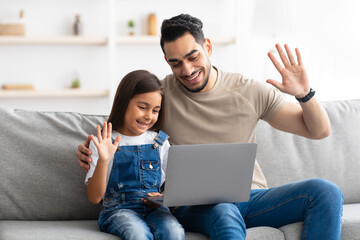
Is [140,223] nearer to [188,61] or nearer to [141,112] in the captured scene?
[141,112]

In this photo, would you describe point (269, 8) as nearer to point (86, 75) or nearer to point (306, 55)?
point (306, 55)

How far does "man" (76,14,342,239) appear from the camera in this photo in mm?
2041

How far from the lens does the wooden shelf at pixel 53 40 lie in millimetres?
4629

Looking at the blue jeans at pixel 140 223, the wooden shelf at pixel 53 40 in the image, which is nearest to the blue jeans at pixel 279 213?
the blue jeans at pixel 140 223

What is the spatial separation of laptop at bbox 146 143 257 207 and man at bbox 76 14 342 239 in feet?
0.48

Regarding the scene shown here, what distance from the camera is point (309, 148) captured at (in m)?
2.52

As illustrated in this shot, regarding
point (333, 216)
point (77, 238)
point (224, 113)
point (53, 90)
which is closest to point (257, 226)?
point (333, 216)

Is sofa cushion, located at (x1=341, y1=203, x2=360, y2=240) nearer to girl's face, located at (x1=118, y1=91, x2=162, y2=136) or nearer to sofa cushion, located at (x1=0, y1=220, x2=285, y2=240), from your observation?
sofa cushion, located at (x1=0, y1=220, x2=285, y2=240)

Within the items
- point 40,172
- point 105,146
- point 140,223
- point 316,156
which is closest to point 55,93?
point 40,172

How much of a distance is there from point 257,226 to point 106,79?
3248 mm

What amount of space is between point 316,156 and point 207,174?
0.89 metres

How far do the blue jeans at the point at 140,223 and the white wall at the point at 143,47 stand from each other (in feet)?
9.84

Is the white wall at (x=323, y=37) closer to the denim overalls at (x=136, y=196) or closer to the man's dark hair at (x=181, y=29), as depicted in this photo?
the man's dark hair at (x=181, y=29)

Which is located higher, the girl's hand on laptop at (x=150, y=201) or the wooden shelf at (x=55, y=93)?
the girl's hand on laptop at (x=150, y=201)
